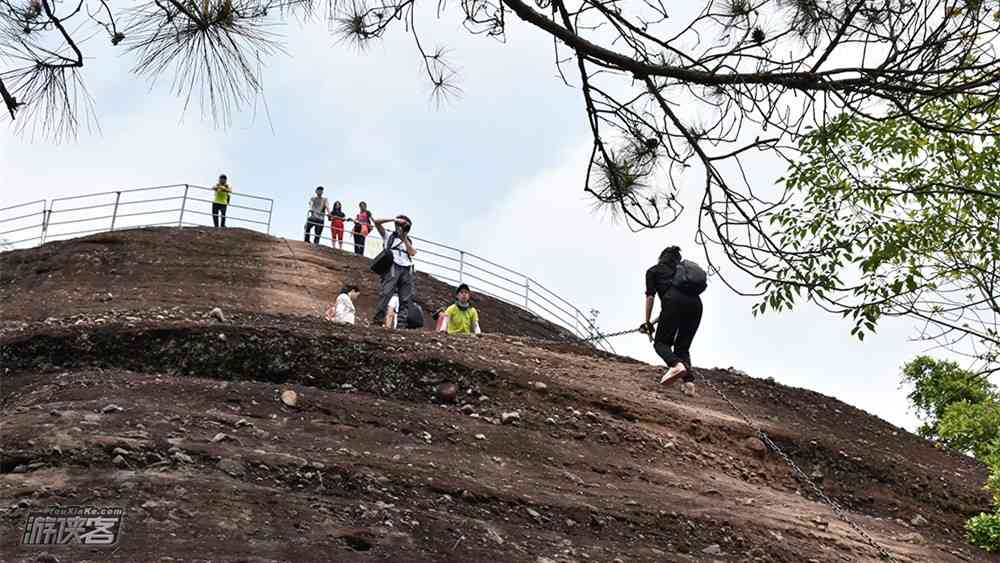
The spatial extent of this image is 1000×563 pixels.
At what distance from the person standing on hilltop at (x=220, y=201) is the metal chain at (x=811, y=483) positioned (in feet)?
37.6

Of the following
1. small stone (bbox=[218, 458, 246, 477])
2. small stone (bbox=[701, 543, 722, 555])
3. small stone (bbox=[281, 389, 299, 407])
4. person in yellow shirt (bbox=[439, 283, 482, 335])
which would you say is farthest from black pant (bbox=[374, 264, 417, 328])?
small stone (bbox=[701, 543, 722, 555])

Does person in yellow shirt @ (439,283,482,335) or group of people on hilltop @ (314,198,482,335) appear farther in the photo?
person in yellow shirt @ (439,283,482,335)

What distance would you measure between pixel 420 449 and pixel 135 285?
11.1m

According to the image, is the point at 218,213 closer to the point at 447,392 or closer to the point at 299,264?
the point at 299,264

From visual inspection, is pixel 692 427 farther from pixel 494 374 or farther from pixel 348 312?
pixel 348 312

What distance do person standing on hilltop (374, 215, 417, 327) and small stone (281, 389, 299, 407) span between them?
4344 millimetres

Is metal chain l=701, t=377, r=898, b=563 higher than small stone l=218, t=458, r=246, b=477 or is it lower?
higher

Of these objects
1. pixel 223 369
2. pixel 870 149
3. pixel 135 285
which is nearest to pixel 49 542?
pixel 223 369

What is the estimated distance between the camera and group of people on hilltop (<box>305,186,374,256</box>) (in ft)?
71.8

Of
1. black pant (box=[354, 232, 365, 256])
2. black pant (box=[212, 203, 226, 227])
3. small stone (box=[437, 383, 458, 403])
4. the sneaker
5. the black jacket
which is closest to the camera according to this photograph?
small stone (box=[437, 383, 458, 403])

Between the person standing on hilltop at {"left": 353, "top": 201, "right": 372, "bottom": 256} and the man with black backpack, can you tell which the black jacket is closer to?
the man with black backpack

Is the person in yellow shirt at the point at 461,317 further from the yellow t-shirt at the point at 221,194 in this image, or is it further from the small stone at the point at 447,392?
the yellow t-shirt at the point at 221,194

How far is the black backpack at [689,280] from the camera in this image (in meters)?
10.0

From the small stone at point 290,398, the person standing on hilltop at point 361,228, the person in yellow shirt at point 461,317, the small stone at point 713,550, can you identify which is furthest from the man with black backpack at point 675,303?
the person standing on hilltop at point 361,228
